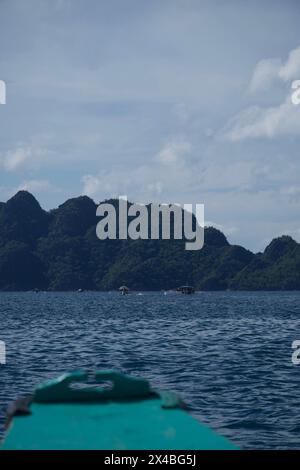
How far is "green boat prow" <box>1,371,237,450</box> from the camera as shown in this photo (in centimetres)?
934

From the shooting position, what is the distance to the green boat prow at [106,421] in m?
9.34

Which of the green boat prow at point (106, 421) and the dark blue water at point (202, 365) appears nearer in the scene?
the green boat prow at point (106, 421)

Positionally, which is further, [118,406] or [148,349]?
[148,349]

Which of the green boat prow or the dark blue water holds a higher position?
the green boat prow

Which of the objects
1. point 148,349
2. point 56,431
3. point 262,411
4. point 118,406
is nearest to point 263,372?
point 262,411

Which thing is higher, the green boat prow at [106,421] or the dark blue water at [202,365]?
the green boat prow at [106,421]

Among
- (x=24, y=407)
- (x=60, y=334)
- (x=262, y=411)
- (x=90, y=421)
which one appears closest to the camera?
(x=90, y=421)

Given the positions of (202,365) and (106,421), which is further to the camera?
(202,365)

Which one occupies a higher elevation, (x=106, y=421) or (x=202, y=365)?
(x=106, y=421)

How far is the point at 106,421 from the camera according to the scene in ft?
34.8

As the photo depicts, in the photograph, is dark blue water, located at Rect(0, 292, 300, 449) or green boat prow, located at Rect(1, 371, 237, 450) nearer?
green boat prow, located at Rect(1, 371, 237, 450)
